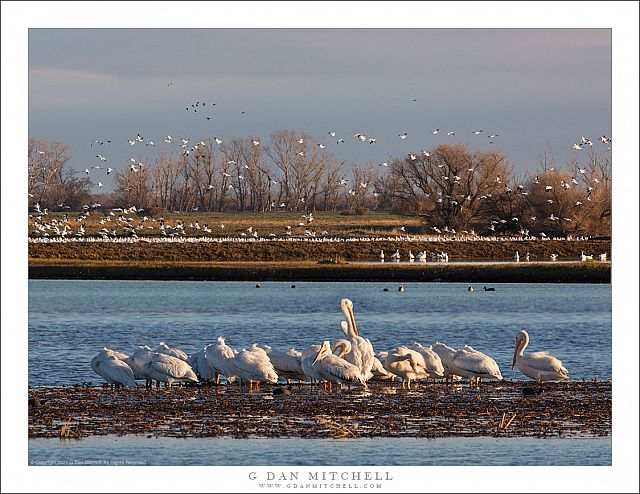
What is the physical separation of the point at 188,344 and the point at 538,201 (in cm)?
3580

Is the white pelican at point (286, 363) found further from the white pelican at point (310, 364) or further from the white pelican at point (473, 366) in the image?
the white pelican at point (473, 366)

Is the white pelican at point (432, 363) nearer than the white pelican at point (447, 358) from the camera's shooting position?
Yes

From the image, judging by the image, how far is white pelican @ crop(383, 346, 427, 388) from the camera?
13.9 m

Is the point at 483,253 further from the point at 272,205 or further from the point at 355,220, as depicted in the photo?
the point at 272,205

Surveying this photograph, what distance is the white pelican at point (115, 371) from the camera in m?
13.5

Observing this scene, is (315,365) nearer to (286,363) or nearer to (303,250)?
(286,363)

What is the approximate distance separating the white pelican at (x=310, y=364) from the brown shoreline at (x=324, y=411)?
20 cm

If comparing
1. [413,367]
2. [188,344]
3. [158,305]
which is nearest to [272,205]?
[158,305]

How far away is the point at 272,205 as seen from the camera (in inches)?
2685

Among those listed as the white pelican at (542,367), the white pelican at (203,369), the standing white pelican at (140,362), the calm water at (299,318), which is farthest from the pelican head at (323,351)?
the calm water at (299,318)

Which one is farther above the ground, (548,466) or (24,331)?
(24,331)

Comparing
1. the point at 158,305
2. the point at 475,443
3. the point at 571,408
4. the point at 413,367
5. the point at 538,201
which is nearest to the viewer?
the point at 475,443

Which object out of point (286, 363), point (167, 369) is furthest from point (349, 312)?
point (167, 369)

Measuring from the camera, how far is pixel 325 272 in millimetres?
39188
